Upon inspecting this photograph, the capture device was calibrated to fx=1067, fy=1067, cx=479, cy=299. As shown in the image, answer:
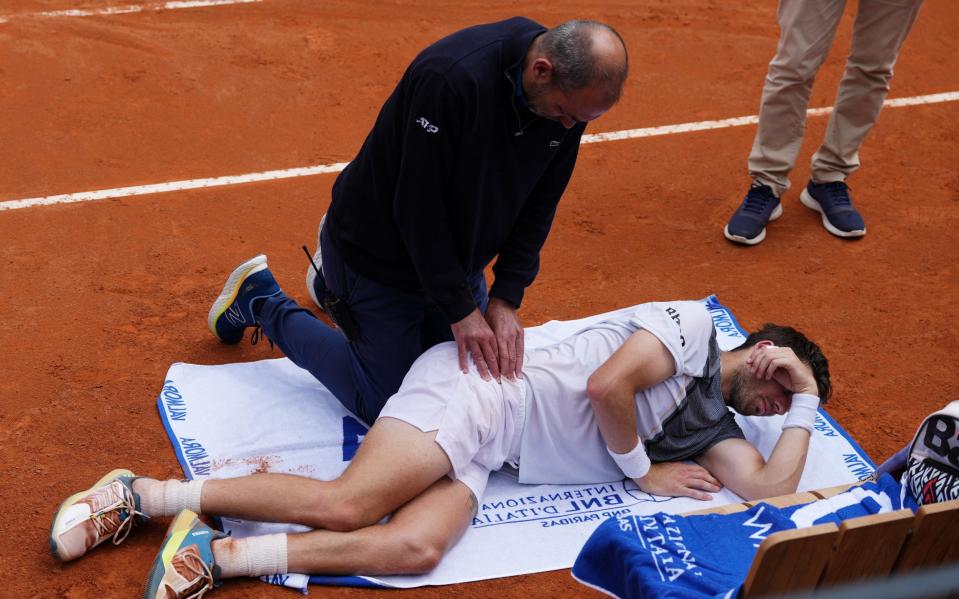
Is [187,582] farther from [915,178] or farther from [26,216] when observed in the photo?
[915,178]

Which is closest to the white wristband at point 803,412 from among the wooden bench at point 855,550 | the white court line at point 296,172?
the wooden bench at point 855,550

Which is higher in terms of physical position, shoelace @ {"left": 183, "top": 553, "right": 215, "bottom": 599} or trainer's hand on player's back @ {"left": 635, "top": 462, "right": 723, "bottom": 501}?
shoelace @ {"left": 183, "top": 553, "right": 215, "bottom": 599}

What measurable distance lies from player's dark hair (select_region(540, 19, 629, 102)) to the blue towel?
55.3 inches

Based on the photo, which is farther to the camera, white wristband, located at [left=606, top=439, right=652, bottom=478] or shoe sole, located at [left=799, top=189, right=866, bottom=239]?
shoe sole, located at [left=799, top=189, right=866, bottom=239]

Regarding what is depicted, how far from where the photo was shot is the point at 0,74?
7.14m

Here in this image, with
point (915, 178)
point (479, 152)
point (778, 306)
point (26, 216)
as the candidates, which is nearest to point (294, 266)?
point (26, 216)

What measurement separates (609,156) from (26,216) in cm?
352

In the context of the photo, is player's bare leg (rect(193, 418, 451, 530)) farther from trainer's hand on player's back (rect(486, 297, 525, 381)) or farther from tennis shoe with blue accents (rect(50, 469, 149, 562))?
trainer's hand on player's back (rect(486, 297, 525, 381))

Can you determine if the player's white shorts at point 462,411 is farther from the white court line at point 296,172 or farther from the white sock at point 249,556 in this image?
the white court line at point 296,172

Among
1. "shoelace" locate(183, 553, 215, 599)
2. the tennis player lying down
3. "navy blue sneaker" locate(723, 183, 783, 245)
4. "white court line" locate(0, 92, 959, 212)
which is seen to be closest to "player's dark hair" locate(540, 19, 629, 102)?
the tennis player lying down

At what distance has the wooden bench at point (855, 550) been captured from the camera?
8.57 feet

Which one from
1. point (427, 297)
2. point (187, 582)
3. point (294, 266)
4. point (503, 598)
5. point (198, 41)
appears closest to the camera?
point (187, 582)

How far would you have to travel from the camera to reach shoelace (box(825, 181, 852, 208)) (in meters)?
6.36

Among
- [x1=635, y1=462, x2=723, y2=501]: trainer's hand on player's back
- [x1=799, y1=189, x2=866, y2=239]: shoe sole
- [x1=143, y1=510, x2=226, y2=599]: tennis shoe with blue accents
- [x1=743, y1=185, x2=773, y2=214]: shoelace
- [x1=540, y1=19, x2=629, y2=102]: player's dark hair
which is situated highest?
[x1=540, y1=19, x2=629, y2=102]: player's dark hair
